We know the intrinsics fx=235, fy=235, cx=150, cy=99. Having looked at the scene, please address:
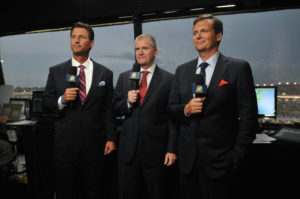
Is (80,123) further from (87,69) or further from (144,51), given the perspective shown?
(144,51)

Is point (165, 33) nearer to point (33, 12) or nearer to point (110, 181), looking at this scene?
point (110, 181)

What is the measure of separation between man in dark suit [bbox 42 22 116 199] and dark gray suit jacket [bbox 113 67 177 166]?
20 cm

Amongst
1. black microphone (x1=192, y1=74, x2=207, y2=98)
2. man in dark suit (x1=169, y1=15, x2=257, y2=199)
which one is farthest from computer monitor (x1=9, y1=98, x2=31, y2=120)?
black microphone (x1=192, y1=74, x2=207, y2=98)

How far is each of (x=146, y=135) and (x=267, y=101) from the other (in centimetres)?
184

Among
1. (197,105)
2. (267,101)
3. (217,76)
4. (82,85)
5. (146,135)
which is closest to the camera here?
(197,105)

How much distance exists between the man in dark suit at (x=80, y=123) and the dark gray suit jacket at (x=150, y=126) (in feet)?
0.66

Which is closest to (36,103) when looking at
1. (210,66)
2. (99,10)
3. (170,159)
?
(99,10)

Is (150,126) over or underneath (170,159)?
over

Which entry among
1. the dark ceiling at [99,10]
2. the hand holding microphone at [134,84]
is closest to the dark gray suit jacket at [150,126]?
the hand holding microphone at [134,84]

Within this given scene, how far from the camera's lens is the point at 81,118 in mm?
1943

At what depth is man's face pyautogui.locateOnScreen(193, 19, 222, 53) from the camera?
1.56m

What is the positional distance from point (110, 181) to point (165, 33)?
230 centimetres

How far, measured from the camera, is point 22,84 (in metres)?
4.87

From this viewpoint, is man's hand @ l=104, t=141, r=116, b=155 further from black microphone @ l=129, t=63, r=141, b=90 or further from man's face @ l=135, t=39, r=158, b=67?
man's face @ l=135, t=39, r=158, b=67
